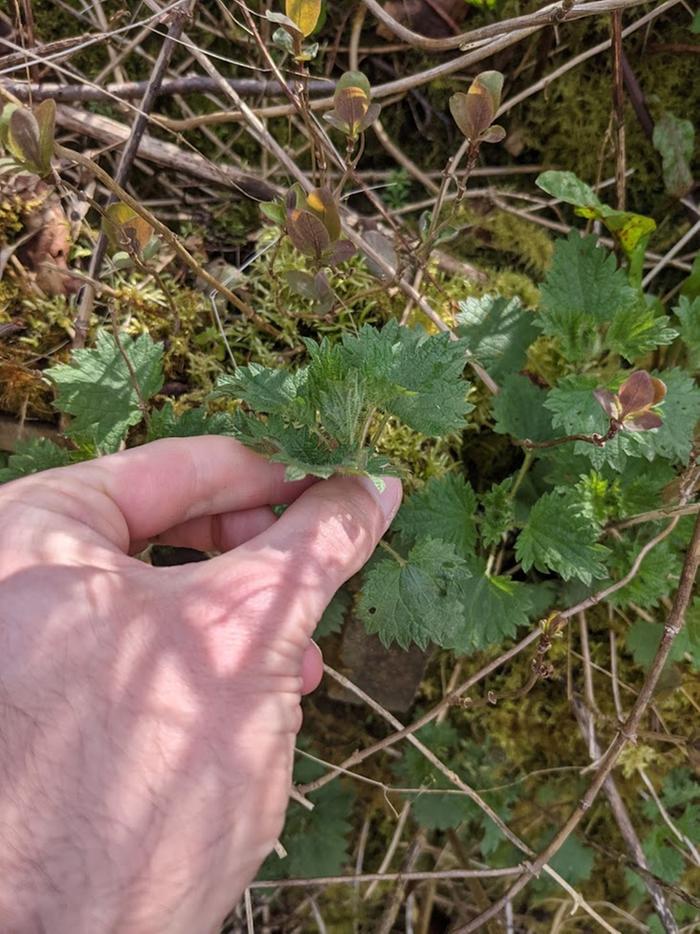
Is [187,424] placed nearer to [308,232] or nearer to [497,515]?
[308,232]

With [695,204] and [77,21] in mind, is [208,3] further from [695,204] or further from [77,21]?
[695,204]

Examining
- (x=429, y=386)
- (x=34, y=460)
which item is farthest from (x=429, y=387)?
(x=34, y=460)

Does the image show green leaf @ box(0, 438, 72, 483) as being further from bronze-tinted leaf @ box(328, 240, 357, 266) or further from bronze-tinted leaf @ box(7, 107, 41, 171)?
bronze-tinted leaf @ box(328, 240, 357, 266)

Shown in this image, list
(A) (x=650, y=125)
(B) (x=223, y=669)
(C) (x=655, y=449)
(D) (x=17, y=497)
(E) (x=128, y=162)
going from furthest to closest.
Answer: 1. (A) (x=650, y=125)
2. (E) (x=128, y=162)
3. (C) (x=655, y=449)
4. (D) (x=17, y=497)
5. (B) (x=223, y=669)

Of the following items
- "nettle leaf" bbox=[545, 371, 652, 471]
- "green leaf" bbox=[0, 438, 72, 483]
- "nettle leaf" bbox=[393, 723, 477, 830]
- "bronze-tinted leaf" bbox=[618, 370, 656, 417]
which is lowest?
"nettle leaf" bbox=[393, 723, 477, 830]

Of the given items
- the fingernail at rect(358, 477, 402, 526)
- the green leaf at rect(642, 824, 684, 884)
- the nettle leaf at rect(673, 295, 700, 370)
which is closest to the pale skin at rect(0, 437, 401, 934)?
the fingernail at rect(358, 477, 402, 526)

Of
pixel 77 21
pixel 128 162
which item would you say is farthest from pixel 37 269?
pixel 77 21
